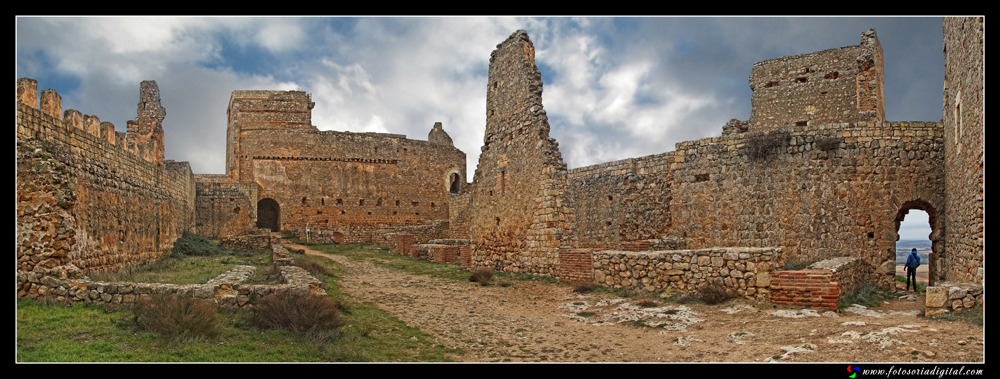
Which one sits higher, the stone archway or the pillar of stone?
the pillar of stone

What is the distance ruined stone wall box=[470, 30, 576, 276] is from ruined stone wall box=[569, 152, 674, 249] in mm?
2502

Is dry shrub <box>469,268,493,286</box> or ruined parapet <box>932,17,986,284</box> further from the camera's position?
dry shrub <box>469,268,493,286</box>

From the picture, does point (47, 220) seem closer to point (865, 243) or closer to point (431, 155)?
point (865, 243)

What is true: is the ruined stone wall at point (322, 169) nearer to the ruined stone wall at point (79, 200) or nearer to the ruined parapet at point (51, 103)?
the ruined stone wall at point (79, 200)

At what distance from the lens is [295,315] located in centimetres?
582

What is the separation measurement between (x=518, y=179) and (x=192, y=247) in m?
9.76

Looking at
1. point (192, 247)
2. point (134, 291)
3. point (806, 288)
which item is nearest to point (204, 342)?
point (134, 291)

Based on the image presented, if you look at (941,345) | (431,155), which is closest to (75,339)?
(941,345)

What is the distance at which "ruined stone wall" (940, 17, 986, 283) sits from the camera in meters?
7.82

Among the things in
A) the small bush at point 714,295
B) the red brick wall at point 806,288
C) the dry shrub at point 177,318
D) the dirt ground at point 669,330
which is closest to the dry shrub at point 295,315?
the dry shrub at point 177,318

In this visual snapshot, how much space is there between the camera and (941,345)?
4.80 meters

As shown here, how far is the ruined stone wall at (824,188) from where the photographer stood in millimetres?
11570

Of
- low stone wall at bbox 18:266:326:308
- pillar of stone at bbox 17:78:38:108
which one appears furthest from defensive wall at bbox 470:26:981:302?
pillar of stone at bbox 17:78:38:108

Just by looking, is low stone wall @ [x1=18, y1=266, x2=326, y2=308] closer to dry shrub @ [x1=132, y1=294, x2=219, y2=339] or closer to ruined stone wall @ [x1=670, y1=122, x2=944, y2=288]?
dry shrub @ [x1=132, y1=294, x2=219, y2=339]
